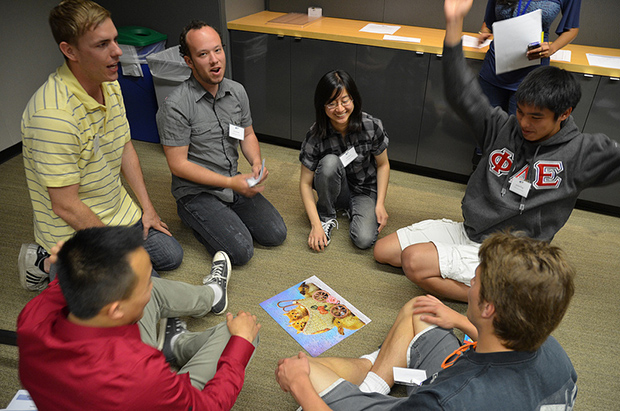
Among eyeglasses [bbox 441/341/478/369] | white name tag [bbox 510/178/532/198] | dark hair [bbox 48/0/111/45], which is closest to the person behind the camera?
eyeglasses [bbox 441/341/478/369]

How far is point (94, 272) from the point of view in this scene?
40.9 inches

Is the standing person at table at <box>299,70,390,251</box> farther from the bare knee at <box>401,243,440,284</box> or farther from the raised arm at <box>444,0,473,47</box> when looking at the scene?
the raised arm at <box>444,0,473,47</box>

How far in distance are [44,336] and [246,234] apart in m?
1.38

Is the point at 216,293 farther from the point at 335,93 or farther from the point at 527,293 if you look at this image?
the point at 527,293

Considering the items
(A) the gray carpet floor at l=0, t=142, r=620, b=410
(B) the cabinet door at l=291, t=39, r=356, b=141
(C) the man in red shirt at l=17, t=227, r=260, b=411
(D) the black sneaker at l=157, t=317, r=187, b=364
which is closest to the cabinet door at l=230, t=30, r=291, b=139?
(B) the cabinet door at l=291, t=39, r=356, b=141

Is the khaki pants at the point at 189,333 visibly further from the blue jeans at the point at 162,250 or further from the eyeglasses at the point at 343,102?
the eyeglasses at the point at 343,102

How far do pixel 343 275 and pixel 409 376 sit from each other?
835mm

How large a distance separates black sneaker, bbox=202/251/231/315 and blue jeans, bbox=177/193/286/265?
0.08m

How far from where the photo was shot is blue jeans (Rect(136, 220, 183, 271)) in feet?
7.38

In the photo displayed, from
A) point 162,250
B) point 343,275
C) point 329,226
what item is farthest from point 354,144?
point 162,250

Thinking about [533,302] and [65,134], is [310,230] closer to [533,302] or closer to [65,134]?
[65,134]

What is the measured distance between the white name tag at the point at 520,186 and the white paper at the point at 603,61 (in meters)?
1.29

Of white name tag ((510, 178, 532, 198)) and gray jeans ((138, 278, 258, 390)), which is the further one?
white name tag ((510, 178, 532, 198))

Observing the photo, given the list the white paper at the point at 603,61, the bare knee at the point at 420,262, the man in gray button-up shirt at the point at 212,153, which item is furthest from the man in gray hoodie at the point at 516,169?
the white paper at the point at 603,61
